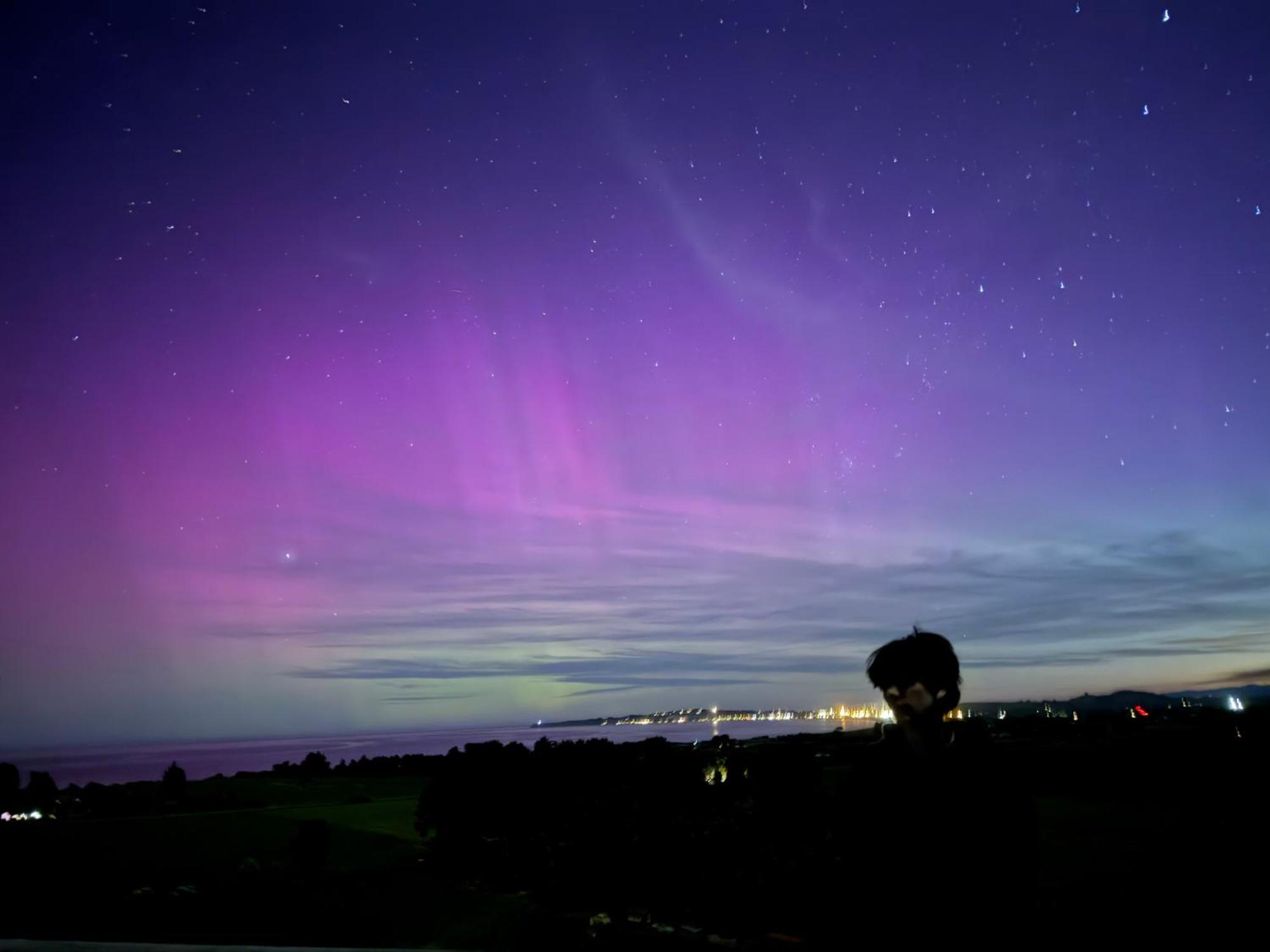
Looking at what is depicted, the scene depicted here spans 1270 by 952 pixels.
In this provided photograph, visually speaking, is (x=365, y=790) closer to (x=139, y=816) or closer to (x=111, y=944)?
(x=139, y=816)

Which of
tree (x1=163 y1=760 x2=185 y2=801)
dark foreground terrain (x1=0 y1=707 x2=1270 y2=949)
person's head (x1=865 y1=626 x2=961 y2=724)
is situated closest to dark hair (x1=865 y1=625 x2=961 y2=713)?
person's head (x1=865 y1=626 x2=961 y2=724)

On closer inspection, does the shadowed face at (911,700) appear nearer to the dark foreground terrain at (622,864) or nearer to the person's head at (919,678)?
the person's head at (919,678)

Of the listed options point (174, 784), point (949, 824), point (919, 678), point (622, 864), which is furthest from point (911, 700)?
Result: point (174, 784)

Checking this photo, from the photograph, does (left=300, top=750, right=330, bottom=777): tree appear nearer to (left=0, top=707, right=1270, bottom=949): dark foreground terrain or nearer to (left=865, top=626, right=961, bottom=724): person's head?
(left=0, top=707, right=1270, bottom=949): dark foreground terrain

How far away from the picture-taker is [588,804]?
12258 millimetres

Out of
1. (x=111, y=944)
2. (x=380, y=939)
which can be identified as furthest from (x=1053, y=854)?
(x=111, y=944)

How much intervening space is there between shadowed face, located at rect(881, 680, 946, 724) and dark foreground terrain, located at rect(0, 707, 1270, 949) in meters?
0.18

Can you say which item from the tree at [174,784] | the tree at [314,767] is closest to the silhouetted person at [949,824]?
the tree at [174,784]

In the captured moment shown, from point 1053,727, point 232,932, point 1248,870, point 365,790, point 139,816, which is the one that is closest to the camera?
point 232,932

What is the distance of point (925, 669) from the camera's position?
8.11 ft

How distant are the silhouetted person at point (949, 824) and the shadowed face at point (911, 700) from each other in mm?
34

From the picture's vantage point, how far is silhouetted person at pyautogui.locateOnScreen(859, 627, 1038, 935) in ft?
7.09

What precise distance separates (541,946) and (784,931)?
279 cm

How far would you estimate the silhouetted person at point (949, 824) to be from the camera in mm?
A: 2162
